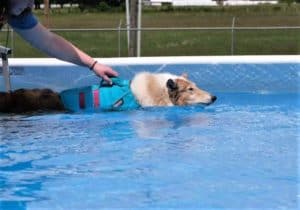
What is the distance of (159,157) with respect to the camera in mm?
4336

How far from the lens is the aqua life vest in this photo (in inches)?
257

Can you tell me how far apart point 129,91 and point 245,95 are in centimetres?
171

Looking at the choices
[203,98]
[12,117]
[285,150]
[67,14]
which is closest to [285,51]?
[203,98]

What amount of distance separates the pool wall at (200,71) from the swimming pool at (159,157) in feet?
1.24

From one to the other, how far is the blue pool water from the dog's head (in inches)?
8.1

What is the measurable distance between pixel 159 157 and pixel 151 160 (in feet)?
0.31

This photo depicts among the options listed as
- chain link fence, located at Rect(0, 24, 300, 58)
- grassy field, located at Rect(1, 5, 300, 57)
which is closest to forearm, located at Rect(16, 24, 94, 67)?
chain link fence, located at Rect(0, 24, 300, 58)

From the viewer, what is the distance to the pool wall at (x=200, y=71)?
813cm

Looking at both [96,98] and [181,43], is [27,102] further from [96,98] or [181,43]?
[181,43]

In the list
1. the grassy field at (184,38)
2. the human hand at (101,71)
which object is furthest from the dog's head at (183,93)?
the grassy field at (184,38)

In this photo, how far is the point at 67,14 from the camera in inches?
1122

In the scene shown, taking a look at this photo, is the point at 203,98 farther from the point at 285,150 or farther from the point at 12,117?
the point at 285,150

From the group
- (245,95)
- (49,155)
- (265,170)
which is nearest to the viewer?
(265,170)

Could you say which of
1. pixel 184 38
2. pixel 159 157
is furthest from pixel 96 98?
pixel 184 38
